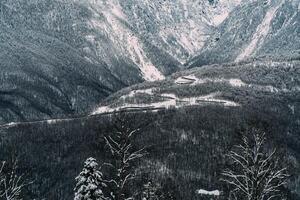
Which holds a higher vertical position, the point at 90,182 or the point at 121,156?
the point at 121,156

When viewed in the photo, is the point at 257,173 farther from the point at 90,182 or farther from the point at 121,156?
the point at 90,182

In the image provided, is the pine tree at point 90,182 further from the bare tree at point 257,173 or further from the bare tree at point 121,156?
the bare tree at point 257,173

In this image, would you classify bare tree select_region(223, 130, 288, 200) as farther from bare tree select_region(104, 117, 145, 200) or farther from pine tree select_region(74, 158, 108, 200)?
pine tree select_region(74, 158, 108, 200)

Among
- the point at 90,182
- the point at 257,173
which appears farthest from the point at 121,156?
the point at 257,173

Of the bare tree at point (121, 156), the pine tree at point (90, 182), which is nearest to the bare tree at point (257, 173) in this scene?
the bare tree at point (121, 156)

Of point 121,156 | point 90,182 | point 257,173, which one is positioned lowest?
point 257,173

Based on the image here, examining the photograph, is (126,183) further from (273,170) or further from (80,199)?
(273,170)

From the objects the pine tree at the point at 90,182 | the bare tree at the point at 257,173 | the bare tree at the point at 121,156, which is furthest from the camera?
the bare tree at the point at 257,173

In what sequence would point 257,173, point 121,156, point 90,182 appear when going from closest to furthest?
point 90,182 → point 121,156 → point 257,173
